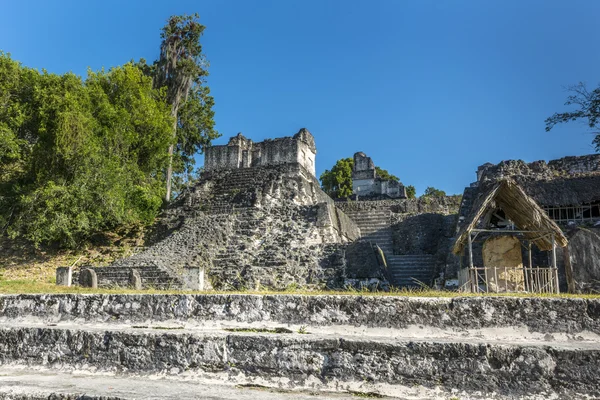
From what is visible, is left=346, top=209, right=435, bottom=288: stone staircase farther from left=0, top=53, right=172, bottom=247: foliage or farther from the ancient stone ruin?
left=0, top=53, right=172, bottom=247: foliage

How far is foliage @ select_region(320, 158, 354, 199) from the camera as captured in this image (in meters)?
37.8

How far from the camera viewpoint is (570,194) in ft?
45.1

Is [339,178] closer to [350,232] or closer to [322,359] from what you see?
[350,232]

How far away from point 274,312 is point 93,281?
364 inches

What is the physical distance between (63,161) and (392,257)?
11429 millimetres

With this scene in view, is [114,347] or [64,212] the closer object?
[114,347]

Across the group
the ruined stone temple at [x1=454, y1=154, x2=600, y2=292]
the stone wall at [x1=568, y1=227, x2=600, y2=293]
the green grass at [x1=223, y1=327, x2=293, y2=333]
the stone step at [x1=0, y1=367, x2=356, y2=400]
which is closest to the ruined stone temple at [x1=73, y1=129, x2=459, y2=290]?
the ruined stone temple at [x1=454, y1=154, x2=600, y2=292]

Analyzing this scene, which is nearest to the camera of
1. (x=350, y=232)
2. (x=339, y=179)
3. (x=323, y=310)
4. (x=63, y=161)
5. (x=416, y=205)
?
(x=323, y=310)

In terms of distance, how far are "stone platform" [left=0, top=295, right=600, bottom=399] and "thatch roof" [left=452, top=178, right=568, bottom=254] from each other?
490 cm

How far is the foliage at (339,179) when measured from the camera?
1487 inches

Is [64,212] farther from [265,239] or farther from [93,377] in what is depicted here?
[93,377]

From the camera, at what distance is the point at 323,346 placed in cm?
293

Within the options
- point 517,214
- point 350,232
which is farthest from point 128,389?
point 350,232

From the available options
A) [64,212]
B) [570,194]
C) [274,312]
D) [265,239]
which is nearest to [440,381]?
[274,312]
